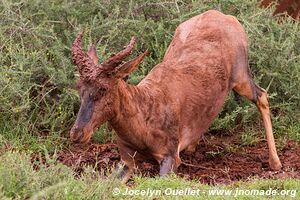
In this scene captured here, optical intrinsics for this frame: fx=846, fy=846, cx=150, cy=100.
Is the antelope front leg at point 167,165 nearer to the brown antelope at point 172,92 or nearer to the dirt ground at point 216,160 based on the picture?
the brown antelope at point 172,92

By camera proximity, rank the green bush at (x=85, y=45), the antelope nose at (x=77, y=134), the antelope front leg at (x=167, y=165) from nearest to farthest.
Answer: the antelope nose at (x=77, y=134) → the antelope front leg at (x=167, y=165) → the green bush at (x=85, y=45)

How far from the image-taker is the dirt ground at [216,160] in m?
9.65

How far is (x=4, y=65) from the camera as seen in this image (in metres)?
10.4

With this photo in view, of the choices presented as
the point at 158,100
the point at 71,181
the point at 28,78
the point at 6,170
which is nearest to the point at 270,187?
the point at 158,100

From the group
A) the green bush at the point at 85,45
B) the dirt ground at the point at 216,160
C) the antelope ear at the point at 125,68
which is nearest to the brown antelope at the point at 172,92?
the antelope ear at the point at 125,68

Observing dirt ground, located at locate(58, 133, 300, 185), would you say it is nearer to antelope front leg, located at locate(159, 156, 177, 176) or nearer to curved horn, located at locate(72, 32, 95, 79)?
antelope front leg, located at locate(159, 156, 177, 176)

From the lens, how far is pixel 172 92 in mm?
9211

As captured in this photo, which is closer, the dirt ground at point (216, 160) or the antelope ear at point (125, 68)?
the antelope ear at point (125, 68)

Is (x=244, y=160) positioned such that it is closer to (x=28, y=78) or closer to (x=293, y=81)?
(x=293, y=81)

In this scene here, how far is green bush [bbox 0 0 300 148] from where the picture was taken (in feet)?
33.7

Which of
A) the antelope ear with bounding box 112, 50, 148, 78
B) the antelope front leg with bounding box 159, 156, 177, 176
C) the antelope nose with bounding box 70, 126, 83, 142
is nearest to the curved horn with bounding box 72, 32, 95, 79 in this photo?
the antelope ear with bounding box 112, 50, 148, 78

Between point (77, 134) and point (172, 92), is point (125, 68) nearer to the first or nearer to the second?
point (77, 134)

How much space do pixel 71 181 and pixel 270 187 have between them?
2173 mm

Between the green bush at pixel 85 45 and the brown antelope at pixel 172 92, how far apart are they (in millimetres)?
733
